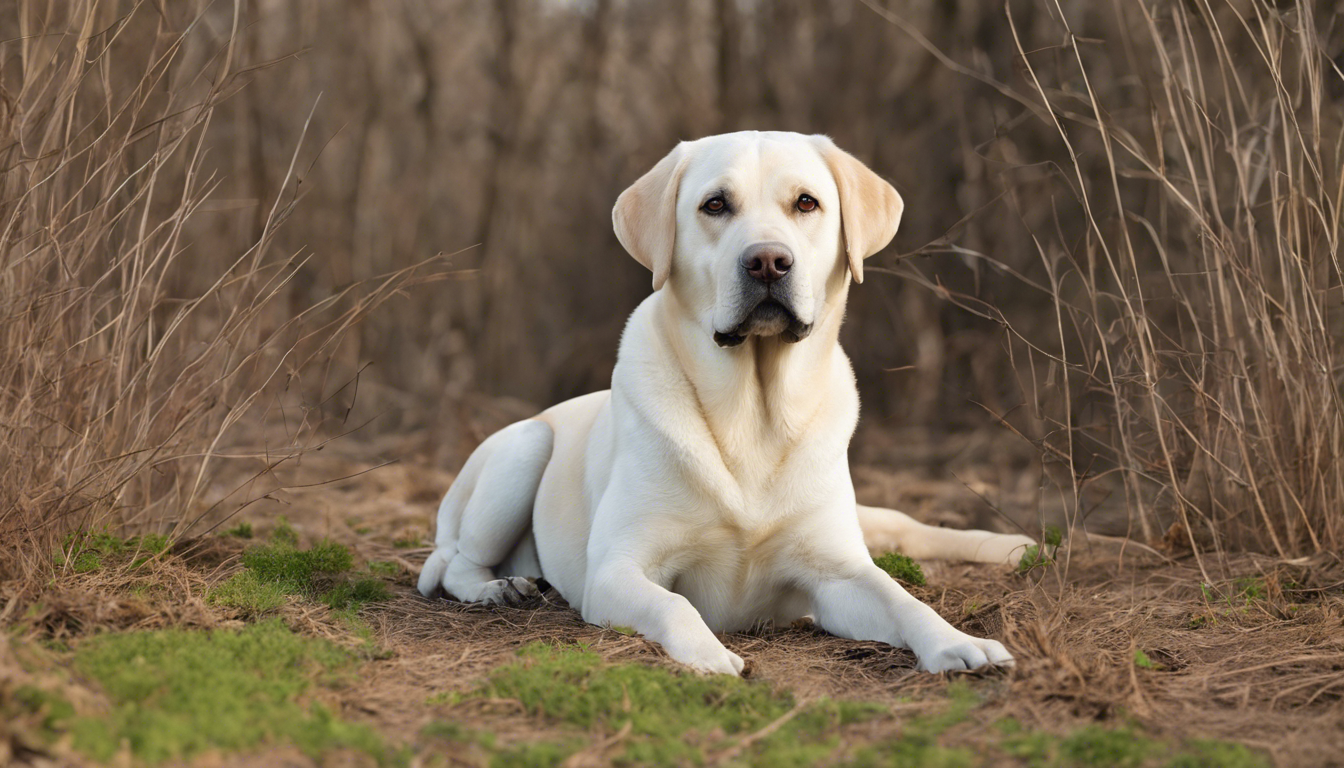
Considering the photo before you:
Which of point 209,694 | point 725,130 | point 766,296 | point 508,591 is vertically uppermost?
point 725,130

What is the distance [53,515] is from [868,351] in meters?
6.98

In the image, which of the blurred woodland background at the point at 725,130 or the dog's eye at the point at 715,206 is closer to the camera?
the dog's eye at the point at 715,206

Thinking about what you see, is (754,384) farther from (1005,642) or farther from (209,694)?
(209,694)

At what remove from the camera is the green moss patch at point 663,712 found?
93.4 inches

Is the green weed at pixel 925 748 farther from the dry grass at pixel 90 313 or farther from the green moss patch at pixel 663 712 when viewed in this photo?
the dry grass at pixel 90 313

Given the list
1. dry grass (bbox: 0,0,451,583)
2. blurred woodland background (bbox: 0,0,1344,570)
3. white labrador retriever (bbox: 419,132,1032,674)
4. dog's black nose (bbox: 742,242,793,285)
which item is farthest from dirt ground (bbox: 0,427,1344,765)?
dog's black nose (bbox: 742,242,793,285)

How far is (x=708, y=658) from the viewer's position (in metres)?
3.03

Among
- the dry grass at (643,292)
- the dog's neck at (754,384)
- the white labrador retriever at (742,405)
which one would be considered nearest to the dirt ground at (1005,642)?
the dry grass at (643,292)

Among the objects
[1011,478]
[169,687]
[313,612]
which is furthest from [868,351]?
[169,687]

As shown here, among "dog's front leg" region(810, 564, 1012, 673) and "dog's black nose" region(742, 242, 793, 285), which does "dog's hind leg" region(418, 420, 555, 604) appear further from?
"dog's black nose" region(742, 242, 793, 285)

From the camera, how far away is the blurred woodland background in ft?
14.4

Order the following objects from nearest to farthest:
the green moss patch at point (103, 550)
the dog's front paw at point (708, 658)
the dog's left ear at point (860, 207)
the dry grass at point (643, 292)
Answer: the dog's front paw at point (708, 658), the dry grass at point (643, 292), the green moss patch at point (103, 550), the dog's left ear at point (860, 207)

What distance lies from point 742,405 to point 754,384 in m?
0.08

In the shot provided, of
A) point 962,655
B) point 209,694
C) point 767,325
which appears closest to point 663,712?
point 962,655
